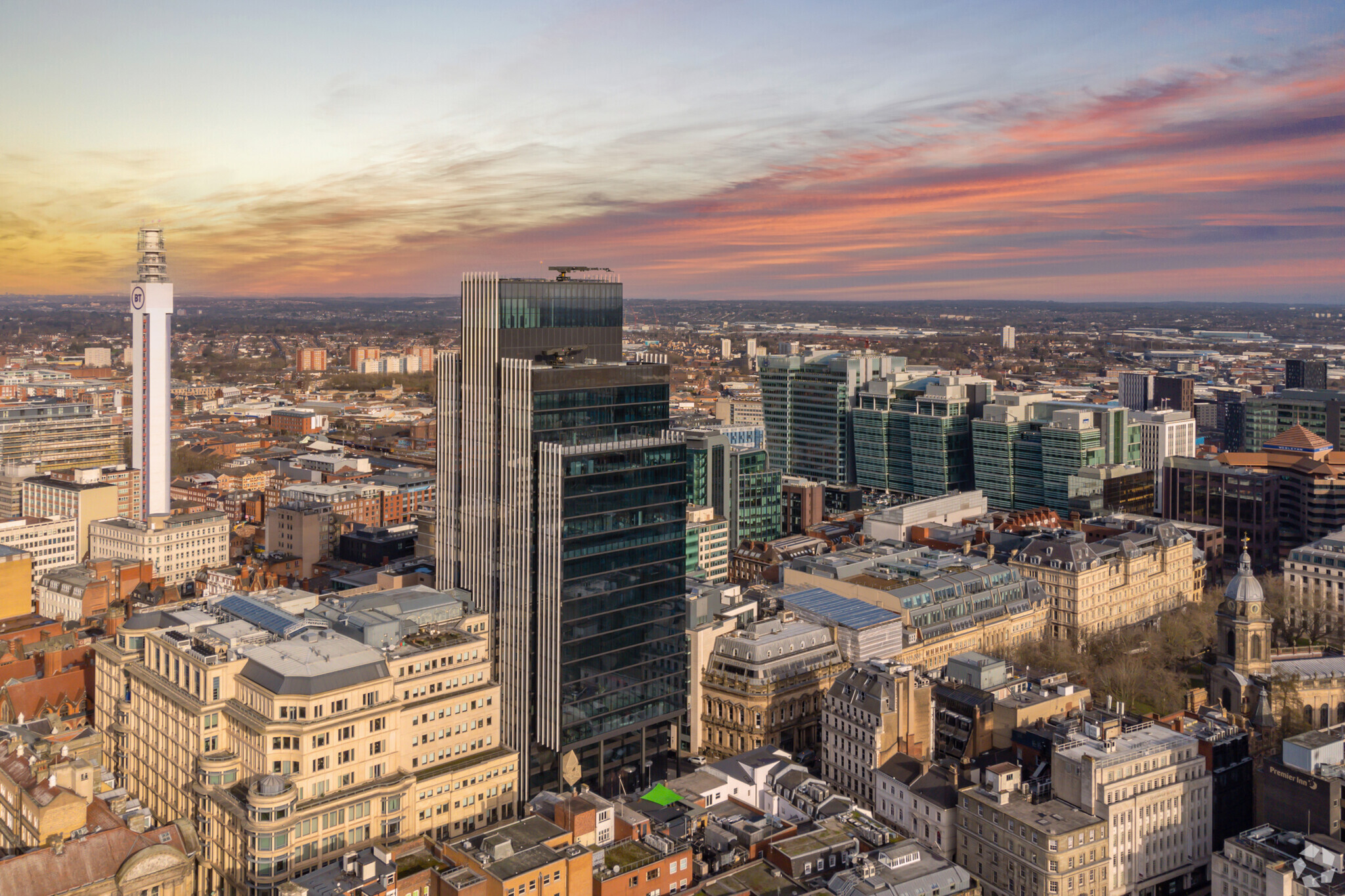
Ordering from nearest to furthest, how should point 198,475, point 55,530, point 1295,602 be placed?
point 1295,602 → point 55,530 → point 198,475

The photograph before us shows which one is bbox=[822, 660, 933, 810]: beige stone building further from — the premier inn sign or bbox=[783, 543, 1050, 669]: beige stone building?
the premier inn sign

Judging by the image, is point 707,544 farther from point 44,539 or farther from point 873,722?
point 44,539

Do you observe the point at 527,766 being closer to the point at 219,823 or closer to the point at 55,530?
the point at 219,823

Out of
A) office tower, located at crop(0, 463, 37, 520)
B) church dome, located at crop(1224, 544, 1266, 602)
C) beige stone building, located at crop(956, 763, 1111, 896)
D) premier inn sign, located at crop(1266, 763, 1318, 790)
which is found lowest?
beige stone building, located at crop(956, 763, 1111, 896)

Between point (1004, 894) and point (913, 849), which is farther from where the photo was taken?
point (1004, 894)

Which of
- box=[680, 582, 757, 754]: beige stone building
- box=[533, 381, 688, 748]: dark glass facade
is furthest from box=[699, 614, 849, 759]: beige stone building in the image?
box=[533, 381, 688, 748]: dark glass facade

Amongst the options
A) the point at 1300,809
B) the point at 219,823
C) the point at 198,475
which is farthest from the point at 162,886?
the point at 198,475
